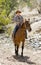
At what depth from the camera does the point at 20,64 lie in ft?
32.1

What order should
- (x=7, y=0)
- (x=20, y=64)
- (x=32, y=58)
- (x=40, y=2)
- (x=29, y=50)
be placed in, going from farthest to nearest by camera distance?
(x=40, y=2), (x=7, y=0), (x=29, y=50), (x=32, y=58), (x=20, y=64)

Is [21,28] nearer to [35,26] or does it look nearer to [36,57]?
[36,57]

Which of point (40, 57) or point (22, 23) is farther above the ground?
point (22, 23)

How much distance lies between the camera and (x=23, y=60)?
1095 centimetres

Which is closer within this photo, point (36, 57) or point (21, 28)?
point (21, 28)

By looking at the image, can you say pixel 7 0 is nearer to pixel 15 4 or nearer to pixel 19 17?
pixel 15 4

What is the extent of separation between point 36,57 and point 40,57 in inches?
7.7

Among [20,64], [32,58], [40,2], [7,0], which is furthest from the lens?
[40,2]

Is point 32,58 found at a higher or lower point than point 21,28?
lower

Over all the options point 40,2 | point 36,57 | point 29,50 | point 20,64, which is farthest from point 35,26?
point 40,2

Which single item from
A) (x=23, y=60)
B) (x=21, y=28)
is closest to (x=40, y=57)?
(x=23, y=60)

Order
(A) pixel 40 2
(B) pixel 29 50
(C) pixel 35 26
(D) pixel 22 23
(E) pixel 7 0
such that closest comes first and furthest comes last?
(D) pixel 22 23 → (B) pixel 29 50 → (C) pixel 35 26 → (E) pixel 7 0 → (A) pixel 40 2

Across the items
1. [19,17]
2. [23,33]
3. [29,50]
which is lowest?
[29,50]

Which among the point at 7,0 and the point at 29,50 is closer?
the point at 29,50
